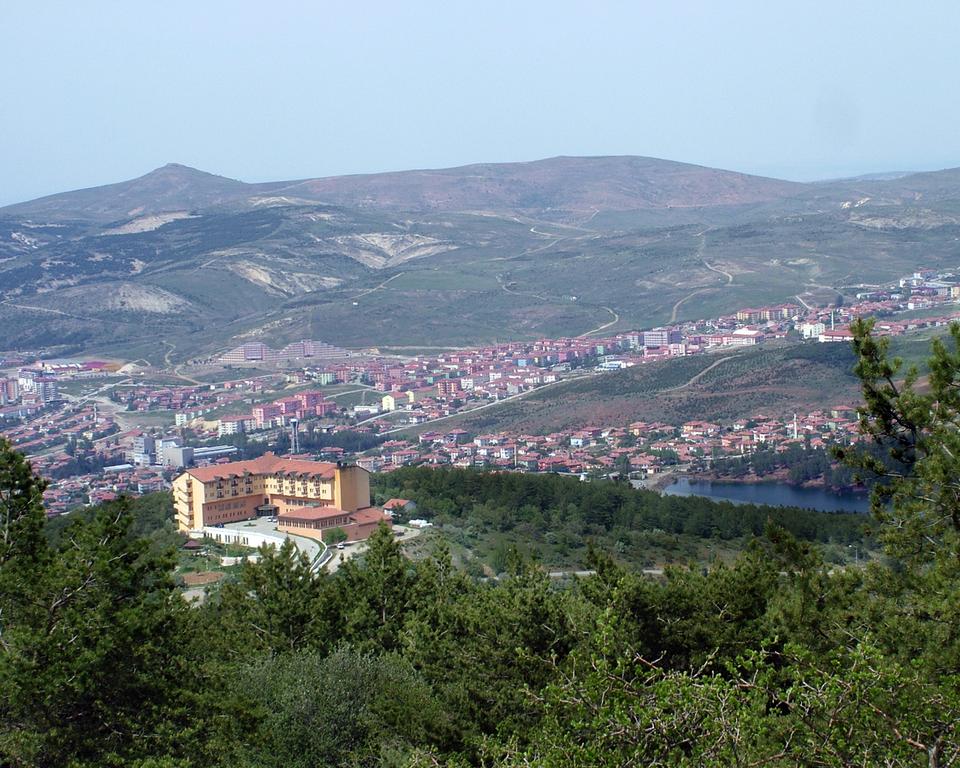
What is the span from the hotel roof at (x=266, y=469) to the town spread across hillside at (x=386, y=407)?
22.8 feet

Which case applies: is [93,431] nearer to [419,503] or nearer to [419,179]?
[419,503]

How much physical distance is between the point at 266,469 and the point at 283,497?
0.77 m

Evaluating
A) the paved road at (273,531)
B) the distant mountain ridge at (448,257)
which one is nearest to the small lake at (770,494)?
the paved road at (273,531)

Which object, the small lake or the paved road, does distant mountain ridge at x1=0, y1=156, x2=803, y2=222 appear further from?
the paved road

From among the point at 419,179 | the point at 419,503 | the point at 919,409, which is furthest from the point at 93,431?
the point at 419,179

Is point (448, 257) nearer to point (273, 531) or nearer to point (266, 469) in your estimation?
point (266, 469)

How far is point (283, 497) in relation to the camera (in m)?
24.2

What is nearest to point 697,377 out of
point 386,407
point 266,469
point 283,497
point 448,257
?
point 386,407

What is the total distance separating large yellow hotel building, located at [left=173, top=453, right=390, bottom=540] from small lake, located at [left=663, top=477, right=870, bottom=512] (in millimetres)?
10380

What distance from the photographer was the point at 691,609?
378 inches

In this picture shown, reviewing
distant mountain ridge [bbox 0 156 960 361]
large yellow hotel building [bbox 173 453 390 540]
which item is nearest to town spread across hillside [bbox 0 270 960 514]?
distant mountain ridge [bbox 0 156 960 361]

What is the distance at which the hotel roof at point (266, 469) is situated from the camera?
23438 millimetres

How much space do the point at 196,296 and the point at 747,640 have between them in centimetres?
7480

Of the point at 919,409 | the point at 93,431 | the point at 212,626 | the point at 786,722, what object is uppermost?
the point at 919,409
